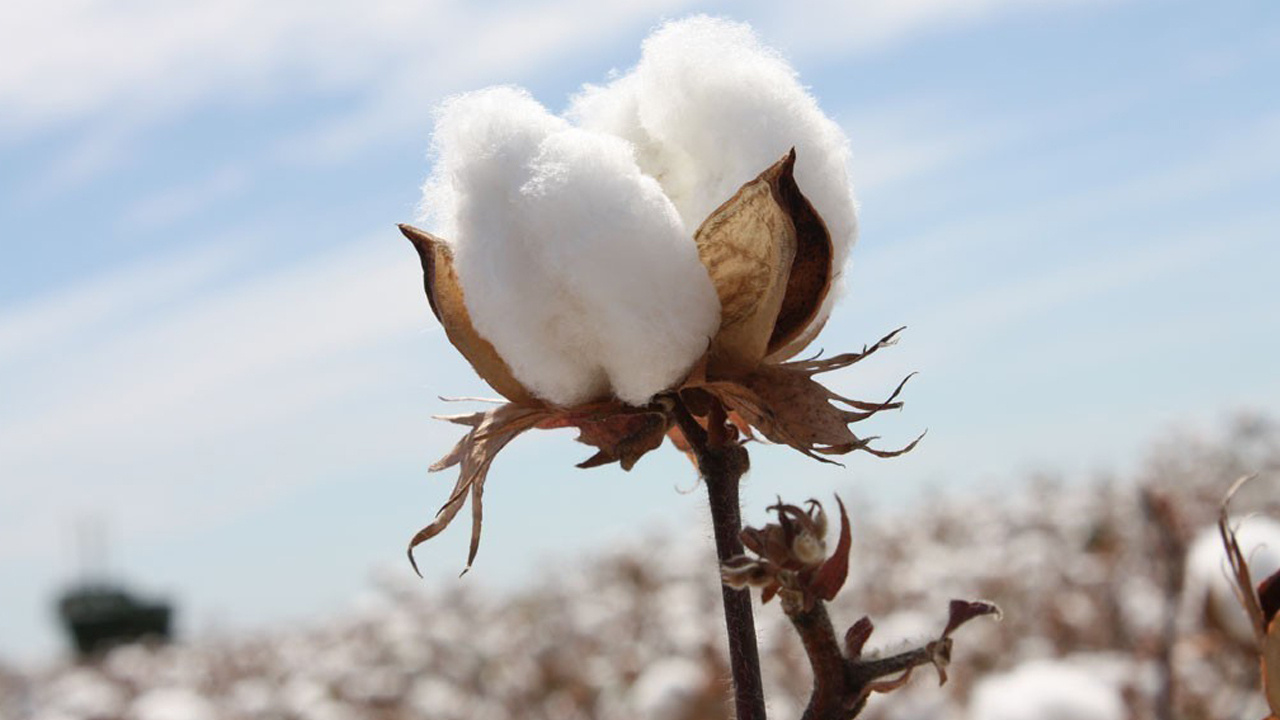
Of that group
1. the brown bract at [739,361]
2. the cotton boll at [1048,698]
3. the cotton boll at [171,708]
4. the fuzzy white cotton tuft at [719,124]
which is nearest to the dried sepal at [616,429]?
the brown bract at [739,361]

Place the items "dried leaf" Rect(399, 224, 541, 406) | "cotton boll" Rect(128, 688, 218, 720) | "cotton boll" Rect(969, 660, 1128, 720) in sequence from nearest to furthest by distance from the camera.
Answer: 1. "dried leaf" Rect(399, 224, 541, 406)
2. "cotton boll" Rect(969, 660, 1128, 720)
3. "cotton boll" Rect(128, 688, 218, 720)

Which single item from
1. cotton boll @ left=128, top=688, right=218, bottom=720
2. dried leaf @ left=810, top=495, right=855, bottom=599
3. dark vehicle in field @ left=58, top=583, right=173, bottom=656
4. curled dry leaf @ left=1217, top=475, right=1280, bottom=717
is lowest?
curled dry leaf @ left=1217, top=475, right=1280, bottom=717

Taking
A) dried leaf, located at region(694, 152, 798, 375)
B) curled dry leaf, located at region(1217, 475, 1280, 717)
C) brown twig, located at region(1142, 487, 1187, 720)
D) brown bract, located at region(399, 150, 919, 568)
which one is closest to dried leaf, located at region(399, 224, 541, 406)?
brown bract, located at region(399, 150, 919, 568)

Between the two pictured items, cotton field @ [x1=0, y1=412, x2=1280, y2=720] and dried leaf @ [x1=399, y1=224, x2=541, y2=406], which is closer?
dried leaf @ [x1=399, y1=224, x2=541, y2=406]

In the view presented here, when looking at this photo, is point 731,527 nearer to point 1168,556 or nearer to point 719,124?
point 719,124

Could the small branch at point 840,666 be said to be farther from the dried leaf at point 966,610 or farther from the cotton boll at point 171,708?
the cotton boll at point 171,708

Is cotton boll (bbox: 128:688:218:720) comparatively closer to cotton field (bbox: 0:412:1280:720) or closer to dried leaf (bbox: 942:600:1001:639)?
cotton field (bbox: 0:412:1280:720)
